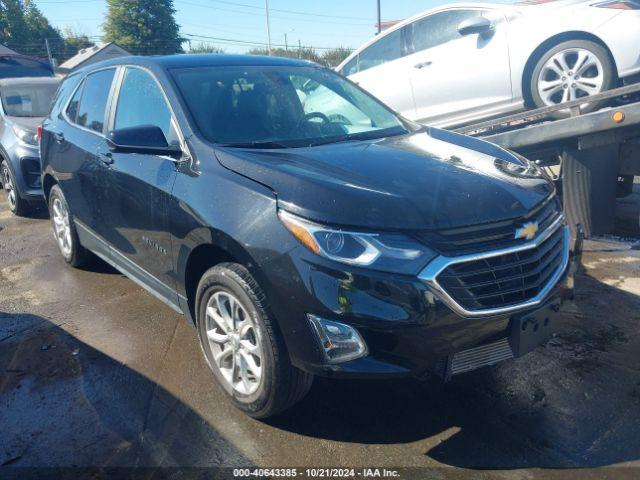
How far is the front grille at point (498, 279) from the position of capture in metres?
2.39

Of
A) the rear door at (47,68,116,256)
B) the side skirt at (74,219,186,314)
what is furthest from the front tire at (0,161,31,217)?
the side skirt at (74,219,186,314)

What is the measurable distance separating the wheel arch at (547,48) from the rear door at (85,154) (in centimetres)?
386

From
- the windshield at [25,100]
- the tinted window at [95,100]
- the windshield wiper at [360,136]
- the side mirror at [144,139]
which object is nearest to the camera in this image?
the side mirror at [144,139]

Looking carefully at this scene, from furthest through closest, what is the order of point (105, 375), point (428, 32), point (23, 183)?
point (23, 183) → point (428, 32) → point (105, 375)

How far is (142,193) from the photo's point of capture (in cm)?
343

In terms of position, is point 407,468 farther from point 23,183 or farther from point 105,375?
point 23,183

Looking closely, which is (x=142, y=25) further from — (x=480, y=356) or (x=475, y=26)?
(x=480, y=356)

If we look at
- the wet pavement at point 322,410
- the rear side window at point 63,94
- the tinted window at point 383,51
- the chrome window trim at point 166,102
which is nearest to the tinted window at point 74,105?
the rear side window at point 63,94

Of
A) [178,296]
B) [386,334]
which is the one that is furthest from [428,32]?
[386,334]

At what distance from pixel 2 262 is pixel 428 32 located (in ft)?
16.7

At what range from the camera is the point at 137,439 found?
2799 mm

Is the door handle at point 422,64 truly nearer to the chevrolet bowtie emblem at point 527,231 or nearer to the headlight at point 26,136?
the chevrolet bowtie emblem at point 527,231

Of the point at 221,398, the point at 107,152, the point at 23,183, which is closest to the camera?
the point at 221,398

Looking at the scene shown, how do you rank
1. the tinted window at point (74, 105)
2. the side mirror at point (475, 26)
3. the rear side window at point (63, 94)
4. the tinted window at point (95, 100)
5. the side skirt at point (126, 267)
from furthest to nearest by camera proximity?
the side mirror at point (475, 26)
the rear side window at point (63, 94)
the tinted window at point (74, 105)
the tinted window at point (95, 100)
the side skirt at point (126, 267)
